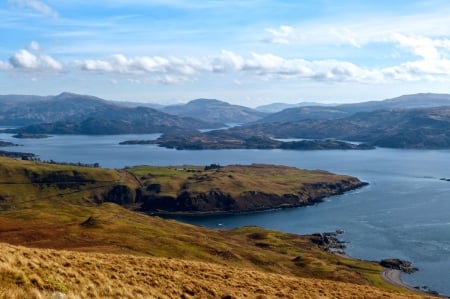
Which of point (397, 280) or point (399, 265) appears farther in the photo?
point (399, 265)

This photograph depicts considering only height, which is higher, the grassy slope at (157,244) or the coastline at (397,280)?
the grassy slope at (157,244)

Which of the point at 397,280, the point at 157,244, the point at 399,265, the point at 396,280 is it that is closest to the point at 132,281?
the point at 157,244

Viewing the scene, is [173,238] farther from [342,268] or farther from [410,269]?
[410,269]

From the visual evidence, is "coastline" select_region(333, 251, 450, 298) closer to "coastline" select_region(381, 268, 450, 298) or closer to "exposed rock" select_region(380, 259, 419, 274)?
"coastline" select_region(381, 268, 450, 298)

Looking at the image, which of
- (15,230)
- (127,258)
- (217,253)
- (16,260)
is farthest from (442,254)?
(16,260)

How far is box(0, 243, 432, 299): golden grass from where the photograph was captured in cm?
2745

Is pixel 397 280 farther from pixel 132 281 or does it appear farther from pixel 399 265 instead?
pixel 132 281

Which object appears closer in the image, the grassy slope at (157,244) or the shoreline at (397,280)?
the grassy slope at (157,244)

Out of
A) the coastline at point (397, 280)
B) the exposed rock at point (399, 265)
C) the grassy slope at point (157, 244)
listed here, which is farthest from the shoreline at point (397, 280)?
the grassy slope at point (157, 244)

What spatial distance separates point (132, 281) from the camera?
37062 millimetres

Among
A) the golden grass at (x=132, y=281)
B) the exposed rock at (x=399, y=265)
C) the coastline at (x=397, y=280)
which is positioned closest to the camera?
the golden grass at (x=132, y=281)

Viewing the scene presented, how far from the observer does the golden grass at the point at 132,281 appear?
27.5m

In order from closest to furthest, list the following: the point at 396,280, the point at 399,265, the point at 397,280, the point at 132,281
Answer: the point at 132,281, the point at 396,280, the point at 397,280, the point at 399,265

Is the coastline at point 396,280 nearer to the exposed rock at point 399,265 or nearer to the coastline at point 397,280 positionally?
the coastline at point 397,280
